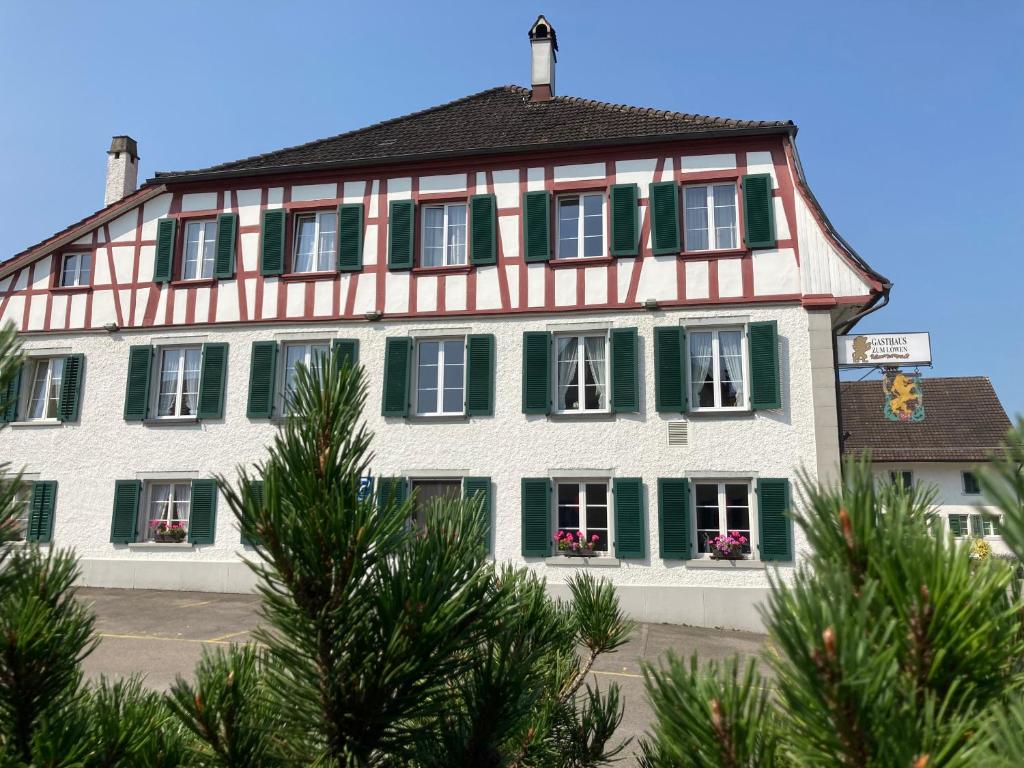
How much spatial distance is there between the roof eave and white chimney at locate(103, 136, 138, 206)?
4079mm

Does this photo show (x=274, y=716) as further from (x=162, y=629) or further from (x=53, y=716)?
(x=162, y=629)

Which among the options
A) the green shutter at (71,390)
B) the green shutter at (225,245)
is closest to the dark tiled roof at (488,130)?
the green shutter at (225,245)

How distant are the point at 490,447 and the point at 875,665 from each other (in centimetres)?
1400

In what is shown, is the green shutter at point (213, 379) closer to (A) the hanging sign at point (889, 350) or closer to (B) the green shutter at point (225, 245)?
(B) the green shutter at point (225, 245)

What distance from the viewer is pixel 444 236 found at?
15781mm

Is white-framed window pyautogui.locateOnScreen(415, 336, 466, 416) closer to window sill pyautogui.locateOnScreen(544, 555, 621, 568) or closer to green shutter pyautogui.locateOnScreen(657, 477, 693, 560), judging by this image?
window sill pyautogui.locateOnScreen(544, 555, 621, 568)

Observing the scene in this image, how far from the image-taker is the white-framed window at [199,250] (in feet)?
54.5

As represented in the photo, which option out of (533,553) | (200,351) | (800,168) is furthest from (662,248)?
(200,351)

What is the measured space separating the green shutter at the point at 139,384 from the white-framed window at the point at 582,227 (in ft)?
28.8

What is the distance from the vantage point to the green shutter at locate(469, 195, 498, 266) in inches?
602

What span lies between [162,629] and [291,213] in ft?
28.1

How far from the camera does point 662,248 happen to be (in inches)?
578

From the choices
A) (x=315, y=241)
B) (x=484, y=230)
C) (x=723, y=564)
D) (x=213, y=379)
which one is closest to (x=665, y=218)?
(x=484, y=230)

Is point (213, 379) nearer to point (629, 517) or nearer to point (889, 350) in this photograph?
point (629, 517)
